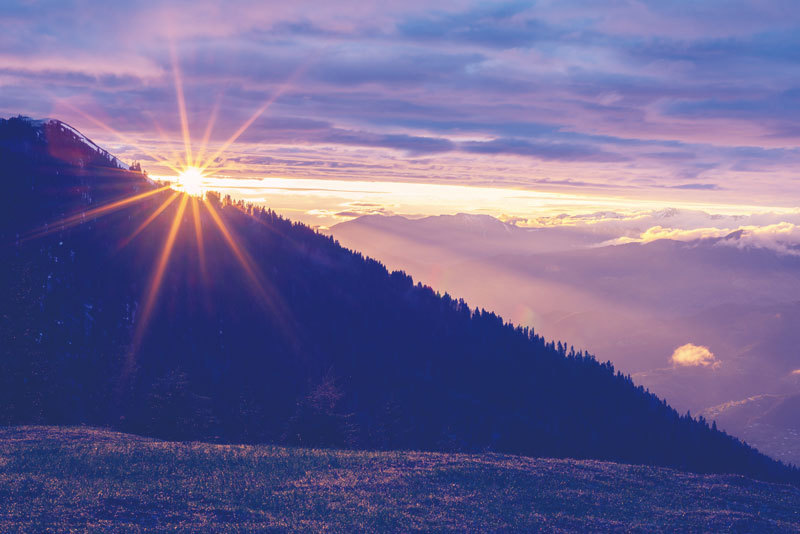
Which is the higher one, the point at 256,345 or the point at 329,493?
the point at 329,493

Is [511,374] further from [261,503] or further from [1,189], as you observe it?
[261,503]

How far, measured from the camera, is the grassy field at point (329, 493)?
27.0 meters

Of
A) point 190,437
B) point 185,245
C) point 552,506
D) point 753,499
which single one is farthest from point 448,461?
point 185,245

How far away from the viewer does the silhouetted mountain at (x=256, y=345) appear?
275ft

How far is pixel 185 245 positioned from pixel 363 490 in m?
138

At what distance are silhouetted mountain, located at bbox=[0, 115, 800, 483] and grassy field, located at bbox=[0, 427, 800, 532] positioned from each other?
20696 millimetres

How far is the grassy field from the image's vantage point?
1063 inches

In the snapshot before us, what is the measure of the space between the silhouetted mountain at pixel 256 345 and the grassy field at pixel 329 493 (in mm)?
20696

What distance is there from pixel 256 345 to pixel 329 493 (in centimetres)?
11197

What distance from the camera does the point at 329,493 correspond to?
32.1 metres

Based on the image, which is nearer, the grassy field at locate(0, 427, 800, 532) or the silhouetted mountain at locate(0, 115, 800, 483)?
the grassy field at locate(0, 427, 800, 532)

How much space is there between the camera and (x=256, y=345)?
463 feet

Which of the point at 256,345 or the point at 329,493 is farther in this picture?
the point at 256,345

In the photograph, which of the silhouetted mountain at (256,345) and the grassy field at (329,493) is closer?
the grassy field at (329,493)
